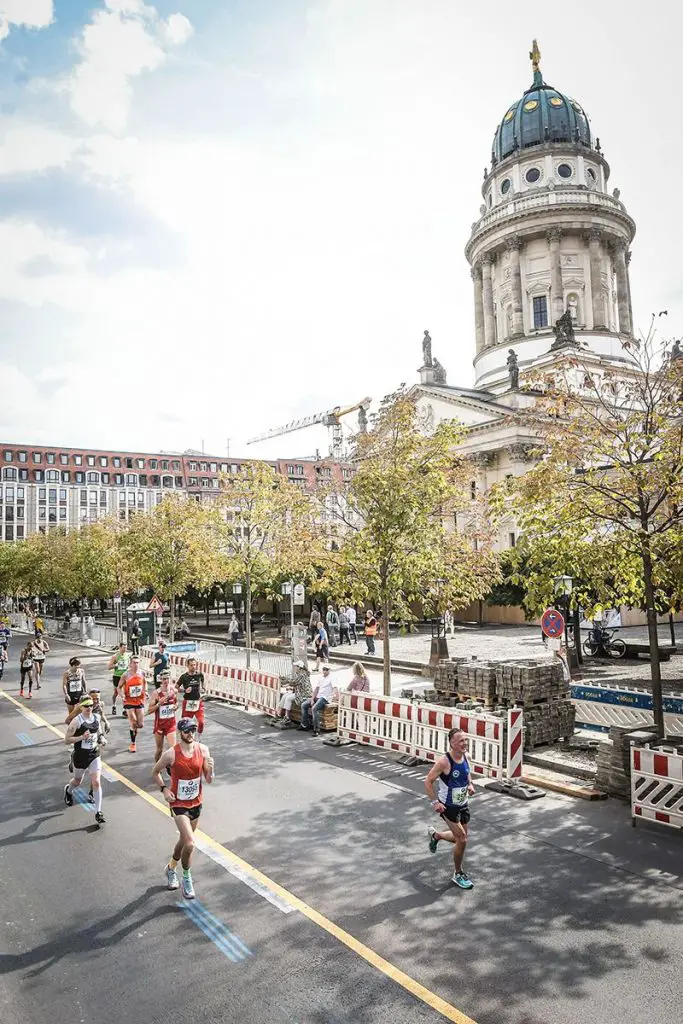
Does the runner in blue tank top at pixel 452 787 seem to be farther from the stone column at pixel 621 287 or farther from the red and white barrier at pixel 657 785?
the stone column at pixel 621 287

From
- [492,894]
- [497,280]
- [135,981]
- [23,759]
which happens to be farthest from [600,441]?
[497,280]

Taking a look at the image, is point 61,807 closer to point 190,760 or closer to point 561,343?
point 190,760

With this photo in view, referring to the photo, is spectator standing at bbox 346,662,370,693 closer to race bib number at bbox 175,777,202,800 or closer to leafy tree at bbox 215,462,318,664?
race bib number at bbox 175,777,202,800

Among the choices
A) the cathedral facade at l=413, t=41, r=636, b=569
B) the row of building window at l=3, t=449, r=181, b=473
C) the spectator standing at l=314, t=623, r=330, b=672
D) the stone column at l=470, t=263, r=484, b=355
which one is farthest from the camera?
the row of building window at l=3, t=449, r=181, b=473

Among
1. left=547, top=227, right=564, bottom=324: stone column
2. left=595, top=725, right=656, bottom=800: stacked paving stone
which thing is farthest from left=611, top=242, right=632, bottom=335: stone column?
left=595, top=725, right=656, bottom=800: stacked paving stone

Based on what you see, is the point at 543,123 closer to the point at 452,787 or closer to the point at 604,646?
the point at 604,646

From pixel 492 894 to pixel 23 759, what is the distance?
33.4ft

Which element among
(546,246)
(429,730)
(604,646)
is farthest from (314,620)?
(546,246)

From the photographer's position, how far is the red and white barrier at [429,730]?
11812mm

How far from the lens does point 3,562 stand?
65375 millimetres

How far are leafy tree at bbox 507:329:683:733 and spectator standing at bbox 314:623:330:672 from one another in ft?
47.6

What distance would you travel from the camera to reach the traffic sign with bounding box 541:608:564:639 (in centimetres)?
1609

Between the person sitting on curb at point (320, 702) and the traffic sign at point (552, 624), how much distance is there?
16.0 feet

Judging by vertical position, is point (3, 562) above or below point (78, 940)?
above
